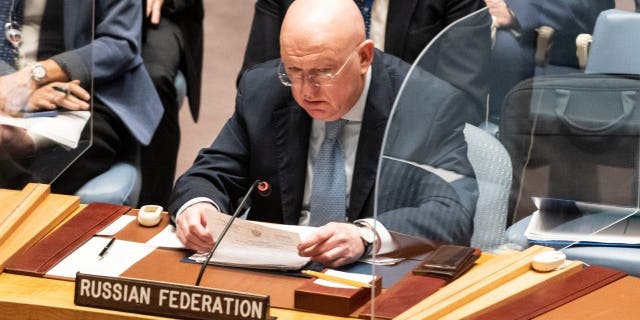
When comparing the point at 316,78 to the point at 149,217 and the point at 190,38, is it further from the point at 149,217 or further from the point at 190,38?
the point at 190,38

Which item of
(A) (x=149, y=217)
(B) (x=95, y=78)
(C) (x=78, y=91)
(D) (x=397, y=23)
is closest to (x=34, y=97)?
(C) (x=78, y=91)

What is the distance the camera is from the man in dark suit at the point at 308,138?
2982 mm

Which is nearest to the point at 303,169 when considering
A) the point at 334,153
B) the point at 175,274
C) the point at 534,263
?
the point at 334,153

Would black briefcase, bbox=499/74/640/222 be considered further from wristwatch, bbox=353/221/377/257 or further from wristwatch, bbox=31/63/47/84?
wristwatch, bbox=31/63/47/84

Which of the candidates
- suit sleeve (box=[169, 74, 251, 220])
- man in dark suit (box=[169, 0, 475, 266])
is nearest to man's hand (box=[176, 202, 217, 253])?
man in dark suit (box=[169, 0, 475, 266])

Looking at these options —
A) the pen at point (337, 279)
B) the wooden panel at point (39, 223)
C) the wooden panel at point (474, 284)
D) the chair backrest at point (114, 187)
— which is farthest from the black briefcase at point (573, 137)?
the chair backrest at point (114, 187)

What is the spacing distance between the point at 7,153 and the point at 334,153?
33.9 inches

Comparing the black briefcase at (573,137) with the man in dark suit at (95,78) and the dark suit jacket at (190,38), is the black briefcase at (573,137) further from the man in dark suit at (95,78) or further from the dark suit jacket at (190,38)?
the dark suit jacket at (190,38)

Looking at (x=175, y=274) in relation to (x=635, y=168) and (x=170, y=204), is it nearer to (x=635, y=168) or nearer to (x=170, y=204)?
(x=170, y=204)

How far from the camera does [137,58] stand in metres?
4.07

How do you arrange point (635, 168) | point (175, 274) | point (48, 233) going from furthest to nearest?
point (48, 233) → point (175, 274) → point (635, 168)

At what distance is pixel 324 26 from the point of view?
303 centimetres

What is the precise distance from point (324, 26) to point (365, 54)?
153 mm

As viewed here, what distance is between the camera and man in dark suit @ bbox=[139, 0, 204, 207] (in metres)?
4.38
